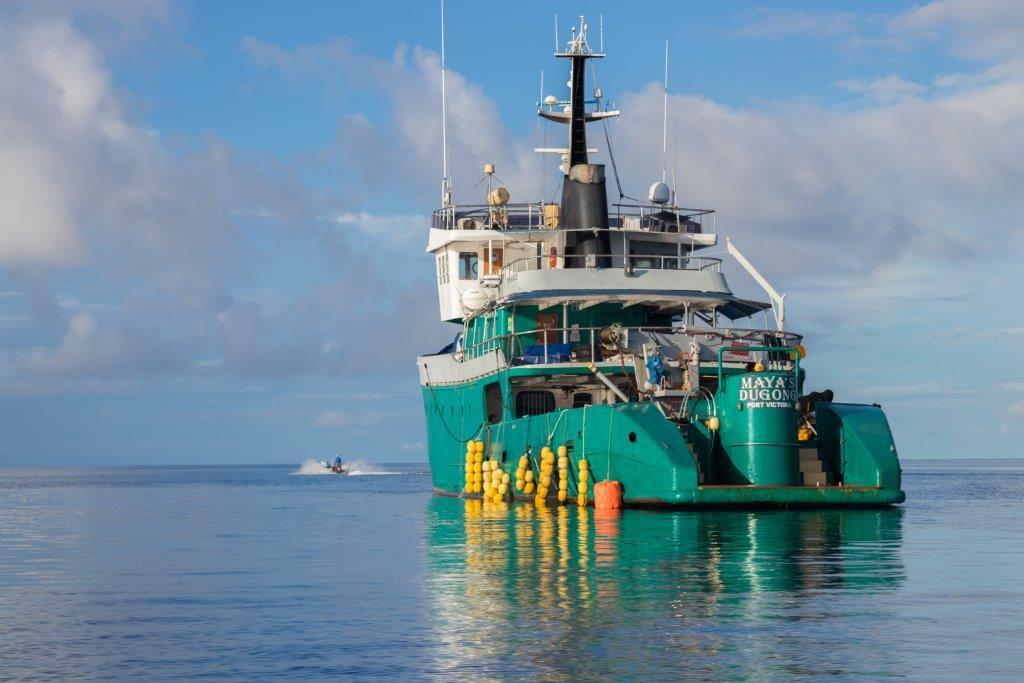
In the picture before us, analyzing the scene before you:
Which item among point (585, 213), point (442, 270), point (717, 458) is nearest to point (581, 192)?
point (585, 213)

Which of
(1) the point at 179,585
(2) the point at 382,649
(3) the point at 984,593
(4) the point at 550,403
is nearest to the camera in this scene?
(2) the point at 382,649

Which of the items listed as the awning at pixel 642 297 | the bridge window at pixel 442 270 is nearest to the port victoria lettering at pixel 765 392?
the awning at pixel 642 297

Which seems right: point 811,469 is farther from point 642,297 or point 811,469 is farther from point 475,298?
point 475,298

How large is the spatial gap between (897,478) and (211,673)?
2216 centimetres

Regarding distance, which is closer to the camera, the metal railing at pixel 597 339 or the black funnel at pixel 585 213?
the metal railing at pixel 597 339

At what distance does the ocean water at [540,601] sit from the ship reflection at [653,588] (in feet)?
0.15

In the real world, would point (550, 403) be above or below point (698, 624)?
above

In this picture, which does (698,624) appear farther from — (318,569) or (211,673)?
(318,569)

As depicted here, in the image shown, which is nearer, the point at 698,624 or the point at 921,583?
the point at 698,624

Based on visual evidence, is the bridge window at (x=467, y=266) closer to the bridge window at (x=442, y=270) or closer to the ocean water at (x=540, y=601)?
the bridge window at (x=442, y=270)

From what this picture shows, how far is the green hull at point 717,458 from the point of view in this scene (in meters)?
29.1

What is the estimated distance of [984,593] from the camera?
16625mm

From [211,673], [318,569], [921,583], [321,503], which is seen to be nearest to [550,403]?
[321,503]

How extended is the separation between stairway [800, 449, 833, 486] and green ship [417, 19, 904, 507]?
0.10 feet
